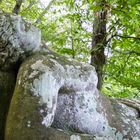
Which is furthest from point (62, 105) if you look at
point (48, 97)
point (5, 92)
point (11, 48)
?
point (11, 48)

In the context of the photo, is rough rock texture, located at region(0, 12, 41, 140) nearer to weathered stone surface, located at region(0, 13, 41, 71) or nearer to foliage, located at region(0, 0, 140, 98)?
weathered stone surface, located at region(0, 13, 41, 71)

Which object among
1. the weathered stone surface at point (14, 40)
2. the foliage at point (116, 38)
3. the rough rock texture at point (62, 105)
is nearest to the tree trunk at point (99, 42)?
the foliage at point (116, 38)

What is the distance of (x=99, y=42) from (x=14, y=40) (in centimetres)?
321

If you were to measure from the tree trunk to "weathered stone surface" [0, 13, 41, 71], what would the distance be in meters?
2.80

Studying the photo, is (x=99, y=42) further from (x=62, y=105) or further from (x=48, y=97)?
(x=48, y=97)

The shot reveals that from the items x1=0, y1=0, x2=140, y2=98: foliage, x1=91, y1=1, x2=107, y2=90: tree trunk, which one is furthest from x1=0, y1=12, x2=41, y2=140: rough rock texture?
x1=91, y1=1, x2=107, y2=90: tree trunk

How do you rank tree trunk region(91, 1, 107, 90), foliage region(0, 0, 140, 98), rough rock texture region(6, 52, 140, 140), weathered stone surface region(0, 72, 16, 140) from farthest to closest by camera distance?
1. tree trunk region(91, 1, 107, 90)
2. foliage region(0, 0, 140, 98)
3. weathered stone surface region(0, 72, 16, 140)
4. rough rock texture region(6, 52, 140, 140)

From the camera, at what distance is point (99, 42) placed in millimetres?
5371

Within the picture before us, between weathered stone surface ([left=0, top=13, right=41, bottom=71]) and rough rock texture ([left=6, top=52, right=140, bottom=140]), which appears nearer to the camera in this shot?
rough rock texture ([left=6, top=52, right=140, bottom=140])

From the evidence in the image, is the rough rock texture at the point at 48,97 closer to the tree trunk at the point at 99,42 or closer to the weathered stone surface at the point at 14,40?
the weathered stone surface at the point at 14,40

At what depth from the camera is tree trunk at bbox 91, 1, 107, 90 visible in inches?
204

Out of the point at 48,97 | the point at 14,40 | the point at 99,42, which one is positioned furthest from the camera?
the point at 99,42

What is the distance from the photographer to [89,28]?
20.6 feet

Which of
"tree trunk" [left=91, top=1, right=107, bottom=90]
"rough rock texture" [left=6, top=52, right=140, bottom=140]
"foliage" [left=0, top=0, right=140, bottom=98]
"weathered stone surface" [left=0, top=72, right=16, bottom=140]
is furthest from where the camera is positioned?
"tree trunk" [left=91, top=1, right=107, bottom=90]
